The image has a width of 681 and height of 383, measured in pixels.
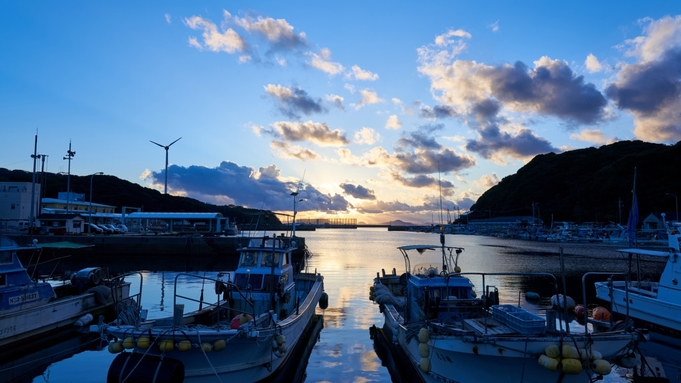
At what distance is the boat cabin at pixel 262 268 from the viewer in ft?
55.1

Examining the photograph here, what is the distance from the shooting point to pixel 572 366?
29.6ft

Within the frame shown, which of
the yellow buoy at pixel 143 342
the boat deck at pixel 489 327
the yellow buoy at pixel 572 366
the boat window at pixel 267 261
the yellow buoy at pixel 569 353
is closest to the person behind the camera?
the yellow buoy at pixel 572 366

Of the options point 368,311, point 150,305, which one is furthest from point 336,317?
point 150,305

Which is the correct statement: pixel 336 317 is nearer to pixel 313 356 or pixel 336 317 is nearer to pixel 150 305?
pixel 313 356

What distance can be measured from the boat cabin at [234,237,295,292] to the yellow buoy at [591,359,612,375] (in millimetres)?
10329

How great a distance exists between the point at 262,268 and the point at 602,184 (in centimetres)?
15529

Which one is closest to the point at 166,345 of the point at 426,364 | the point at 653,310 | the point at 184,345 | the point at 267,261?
the point at 184,345

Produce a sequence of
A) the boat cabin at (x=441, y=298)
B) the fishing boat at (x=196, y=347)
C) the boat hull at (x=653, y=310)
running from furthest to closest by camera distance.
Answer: the boat hull at (x=653, y=310), the boat cabin at (x=441, y=298), the fishing boat at (x=196, y=347)

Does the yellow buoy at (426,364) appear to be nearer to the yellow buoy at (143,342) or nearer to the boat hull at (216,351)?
the boat hull at (216,351)

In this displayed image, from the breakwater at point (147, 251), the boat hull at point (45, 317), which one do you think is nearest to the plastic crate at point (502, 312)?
the boat hull at point (45, 317)

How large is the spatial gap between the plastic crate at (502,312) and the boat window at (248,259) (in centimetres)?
946

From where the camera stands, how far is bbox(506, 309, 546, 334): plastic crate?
34.5 ft

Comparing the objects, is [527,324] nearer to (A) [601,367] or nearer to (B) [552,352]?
(B) [552,352]

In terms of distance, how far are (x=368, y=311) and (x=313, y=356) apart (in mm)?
9095
